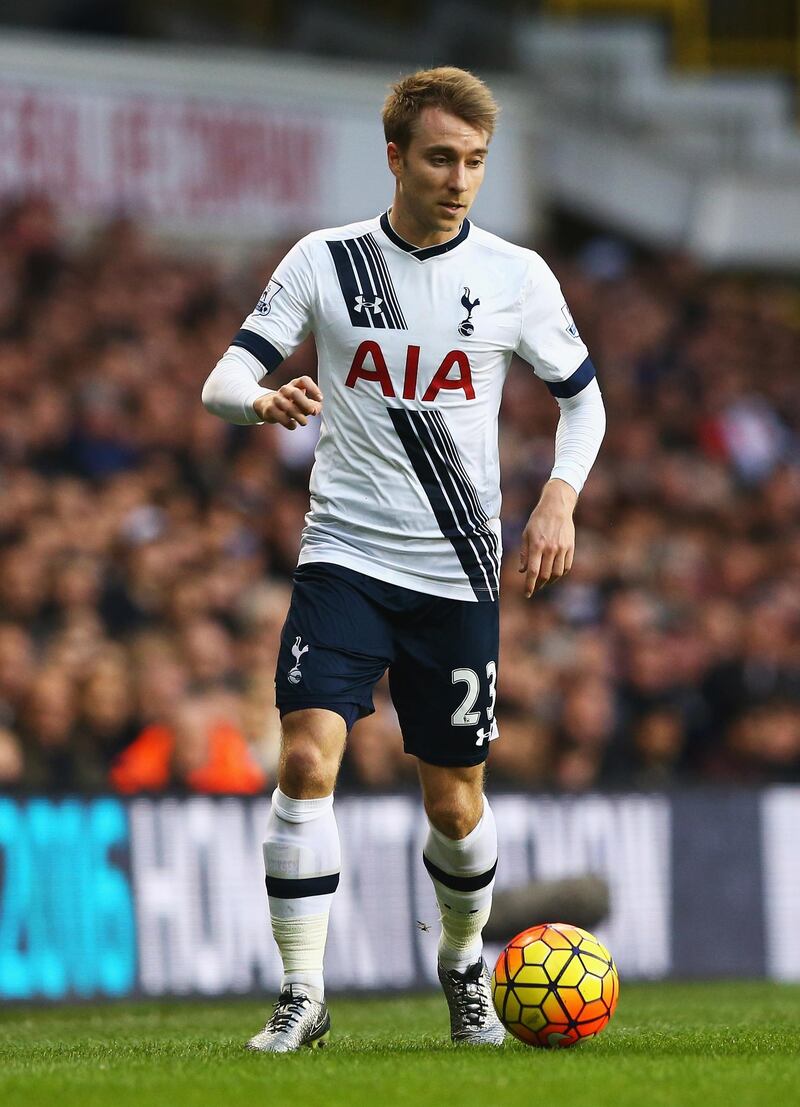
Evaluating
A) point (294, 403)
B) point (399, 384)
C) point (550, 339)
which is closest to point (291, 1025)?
point (294, 403)

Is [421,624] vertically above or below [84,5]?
below

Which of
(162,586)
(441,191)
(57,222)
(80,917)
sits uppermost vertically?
(57,222)

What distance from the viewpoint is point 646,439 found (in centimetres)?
1614

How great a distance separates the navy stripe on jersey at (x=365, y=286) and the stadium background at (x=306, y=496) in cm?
450

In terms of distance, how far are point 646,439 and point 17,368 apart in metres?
5.38

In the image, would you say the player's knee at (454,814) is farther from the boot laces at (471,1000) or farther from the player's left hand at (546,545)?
the player's left hand at (546,545)

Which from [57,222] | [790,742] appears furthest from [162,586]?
[57,222]

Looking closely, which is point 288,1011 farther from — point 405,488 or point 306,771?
point 405,488

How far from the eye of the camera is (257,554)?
13.2m

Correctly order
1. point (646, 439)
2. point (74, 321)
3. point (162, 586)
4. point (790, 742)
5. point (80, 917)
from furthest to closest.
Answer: point (646, 439), point (74, 321), point (790, 742), point (162, 586), point (80, 917)

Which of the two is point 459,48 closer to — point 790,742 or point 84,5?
point 84,5

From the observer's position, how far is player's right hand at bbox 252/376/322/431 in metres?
5.24

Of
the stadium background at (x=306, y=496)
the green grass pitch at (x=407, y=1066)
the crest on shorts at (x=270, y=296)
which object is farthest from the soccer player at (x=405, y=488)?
the stadium background at (x=306, y=496)

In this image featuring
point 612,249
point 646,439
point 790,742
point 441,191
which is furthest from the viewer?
point 612,249
